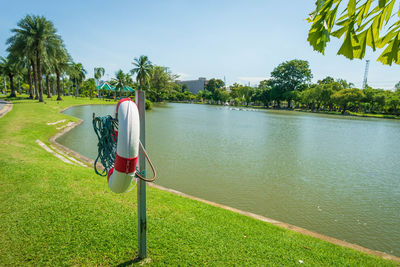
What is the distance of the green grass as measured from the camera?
8.53ft

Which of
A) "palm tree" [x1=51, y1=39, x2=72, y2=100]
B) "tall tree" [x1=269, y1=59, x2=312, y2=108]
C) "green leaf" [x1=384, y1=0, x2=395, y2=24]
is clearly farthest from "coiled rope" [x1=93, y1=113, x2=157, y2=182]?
"tall tree" [x1=269, y1=59, x2=312, y2=108]

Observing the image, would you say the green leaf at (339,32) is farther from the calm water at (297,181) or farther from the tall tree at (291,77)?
the tall tree at (291,77)

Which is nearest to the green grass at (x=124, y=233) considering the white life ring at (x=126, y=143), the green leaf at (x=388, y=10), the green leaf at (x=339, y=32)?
the white life ring at (x=126, y=143)

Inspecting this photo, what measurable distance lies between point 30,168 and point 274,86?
82011 millimetres

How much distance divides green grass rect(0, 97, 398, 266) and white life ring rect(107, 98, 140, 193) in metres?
1.31

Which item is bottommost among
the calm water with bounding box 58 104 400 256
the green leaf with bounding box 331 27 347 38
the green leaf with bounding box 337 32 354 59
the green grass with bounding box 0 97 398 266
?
the calm water with bounding box 58 104 400 256

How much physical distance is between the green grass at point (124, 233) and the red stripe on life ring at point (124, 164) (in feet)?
4.46

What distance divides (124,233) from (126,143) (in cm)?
184

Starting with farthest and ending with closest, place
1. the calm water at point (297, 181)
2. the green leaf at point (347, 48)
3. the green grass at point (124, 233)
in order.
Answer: the calm water at point (297, 181) < the green grass at point (124, 233) < the green leaf at point (347, 48)

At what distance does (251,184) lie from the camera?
6.94 meters

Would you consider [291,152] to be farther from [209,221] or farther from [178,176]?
[209,221]

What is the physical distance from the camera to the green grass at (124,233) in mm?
2600

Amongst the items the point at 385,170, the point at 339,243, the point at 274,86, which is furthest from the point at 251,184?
the point at 274,86

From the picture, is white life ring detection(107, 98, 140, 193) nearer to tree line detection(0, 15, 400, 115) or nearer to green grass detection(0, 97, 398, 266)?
green grass detection(0, 97, 398, 266)
